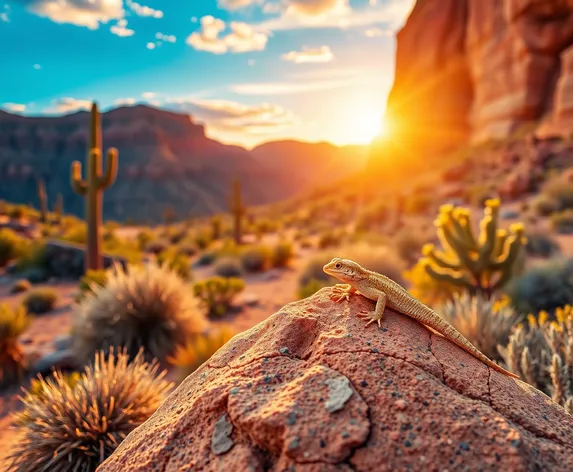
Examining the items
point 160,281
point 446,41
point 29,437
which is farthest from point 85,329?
point 446,41

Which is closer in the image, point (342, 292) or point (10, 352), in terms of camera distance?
point (342, 292)

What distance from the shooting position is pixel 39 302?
42.7 ft

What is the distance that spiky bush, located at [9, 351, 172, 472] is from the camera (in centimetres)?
425

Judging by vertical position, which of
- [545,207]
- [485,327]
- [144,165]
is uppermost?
[144,165]

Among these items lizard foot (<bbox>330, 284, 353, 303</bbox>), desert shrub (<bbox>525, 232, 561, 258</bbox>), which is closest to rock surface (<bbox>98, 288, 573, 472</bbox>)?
lizard foot (<bbox>330, 284, 353, 303</bbox>)

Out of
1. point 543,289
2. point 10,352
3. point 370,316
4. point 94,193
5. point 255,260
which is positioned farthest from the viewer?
point 255,260

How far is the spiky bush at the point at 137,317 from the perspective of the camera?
8.39 meters

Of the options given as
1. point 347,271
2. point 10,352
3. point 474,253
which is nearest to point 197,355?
point 10,352

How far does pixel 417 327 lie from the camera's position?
123 inches

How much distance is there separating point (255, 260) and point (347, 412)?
16.8 metres

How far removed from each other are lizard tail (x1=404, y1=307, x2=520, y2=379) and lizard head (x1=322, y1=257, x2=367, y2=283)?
52cm

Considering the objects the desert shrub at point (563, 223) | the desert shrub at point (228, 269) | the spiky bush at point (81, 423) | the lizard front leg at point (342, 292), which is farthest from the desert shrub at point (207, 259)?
the lizard front leg at point (342, 292)

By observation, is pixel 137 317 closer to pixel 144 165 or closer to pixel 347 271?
pixel 347 271

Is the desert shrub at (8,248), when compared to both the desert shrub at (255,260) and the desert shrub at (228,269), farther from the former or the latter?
the desert shrub at (255,260)
